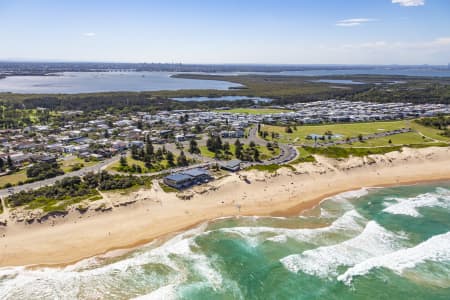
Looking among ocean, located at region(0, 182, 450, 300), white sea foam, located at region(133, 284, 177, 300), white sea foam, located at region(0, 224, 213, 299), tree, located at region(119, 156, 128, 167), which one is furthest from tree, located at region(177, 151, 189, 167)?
white sea foam, located at region(133, 284, 177, 300)

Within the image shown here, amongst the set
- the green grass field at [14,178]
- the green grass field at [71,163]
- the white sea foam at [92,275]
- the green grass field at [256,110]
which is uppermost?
the green grass field at [256,110]

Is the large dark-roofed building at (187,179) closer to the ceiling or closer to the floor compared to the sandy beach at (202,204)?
closer to the ceiling

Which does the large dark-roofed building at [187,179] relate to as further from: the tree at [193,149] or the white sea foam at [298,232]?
the tree at [193,149]

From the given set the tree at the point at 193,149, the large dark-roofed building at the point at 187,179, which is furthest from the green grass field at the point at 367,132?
the large dark-roofed building at the point at 187,179

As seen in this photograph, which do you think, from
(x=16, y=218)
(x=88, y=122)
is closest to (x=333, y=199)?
(x=16, y=218)

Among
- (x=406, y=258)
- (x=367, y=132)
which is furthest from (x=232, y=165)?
(x=367, y=132)

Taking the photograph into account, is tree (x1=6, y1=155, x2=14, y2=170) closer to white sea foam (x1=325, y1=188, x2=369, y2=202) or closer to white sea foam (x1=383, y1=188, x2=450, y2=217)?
white sea foam (x1=325, y1=188, x2=369, y2=202)

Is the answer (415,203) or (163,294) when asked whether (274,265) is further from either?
(415,203)
